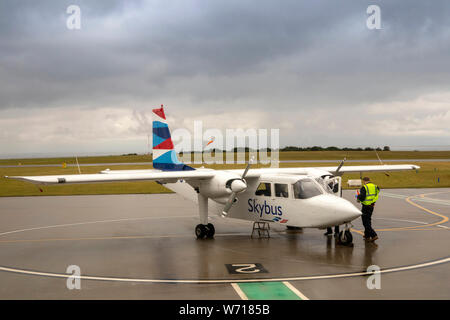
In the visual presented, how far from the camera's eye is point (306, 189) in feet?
51.5

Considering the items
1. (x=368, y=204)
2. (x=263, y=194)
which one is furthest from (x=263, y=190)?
(x=368, y=204)

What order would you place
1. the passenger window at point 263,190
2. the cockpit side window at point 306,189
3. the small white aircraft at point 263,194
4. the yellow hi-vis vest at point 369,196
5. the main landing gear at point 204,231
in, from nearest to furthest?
the small white aircraft at point 263,194
the cockpit side window at point 306,189
the yellow hi-vis vest at point 369,196
the passenger window at point 263,190
the main landing gear at point 204,231

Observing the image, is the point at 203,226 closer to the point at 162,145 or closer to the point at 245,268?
the point at 245,268

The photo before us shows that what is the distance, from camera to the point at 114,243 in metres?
17.0

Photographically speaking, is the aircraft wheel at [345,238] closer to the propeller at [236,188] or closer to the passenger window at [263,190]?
A: the passenger window at [263,190]

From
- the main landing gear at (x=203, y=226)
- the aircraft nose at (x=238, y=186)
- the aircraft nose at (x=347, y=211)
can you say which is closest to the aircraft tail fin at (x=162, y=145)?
the main landing gear at (x=203, y=226)

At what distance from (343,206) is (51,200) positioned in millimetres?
24628

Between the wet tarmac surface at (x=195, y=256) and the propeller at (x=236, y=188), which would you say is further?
the propeller at (x=236, y=188)

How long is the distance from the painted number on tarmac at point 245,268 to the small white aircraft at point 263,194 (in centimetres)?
302

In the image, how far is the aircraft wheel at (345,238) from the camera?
1570 centimetres

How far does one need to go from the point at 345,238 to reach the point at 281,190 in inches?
114

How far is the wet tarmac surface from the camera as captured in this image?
10.7 metres
